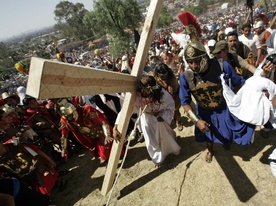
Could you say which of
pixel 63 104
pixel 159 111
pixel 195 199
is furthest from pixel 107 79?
pixel 63 104

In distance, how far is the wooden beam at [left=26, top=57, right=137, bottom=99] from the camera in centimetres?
115

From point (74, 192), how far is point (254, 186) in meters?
2.86

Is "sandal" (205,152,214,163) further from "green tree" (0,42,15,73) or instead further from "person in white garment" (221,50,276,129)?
"green tree" (0,42,15,73)

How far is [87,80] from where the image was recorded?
60.6 inches

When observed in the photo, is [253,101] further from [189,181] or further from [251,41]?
[251,41]

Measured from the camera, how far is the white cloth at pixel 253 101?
7.84 feet

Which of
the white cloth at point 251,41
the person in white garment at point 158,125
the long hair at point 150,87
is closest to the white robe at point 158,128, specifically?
the person in white garment at point 158,125

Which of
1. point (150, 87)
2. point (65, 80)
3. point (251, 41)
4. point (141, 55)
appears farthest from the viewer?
point (251, 41)

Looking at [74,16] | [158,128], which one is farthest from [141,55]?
[74,16]

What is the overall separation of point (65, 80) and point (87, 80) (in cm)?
21

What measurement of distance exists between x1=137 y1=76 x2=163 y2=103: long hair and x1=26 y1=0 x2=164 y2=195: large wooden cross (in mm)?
169

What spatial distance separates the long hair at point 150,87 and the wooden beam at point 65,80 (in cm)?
59

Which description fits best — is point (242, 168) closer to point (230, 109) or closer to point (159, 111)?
point (230, 109)

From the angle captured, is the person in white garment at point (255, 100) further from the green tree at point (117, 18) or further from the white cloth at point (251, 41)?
the green tree at point (117, 18)
